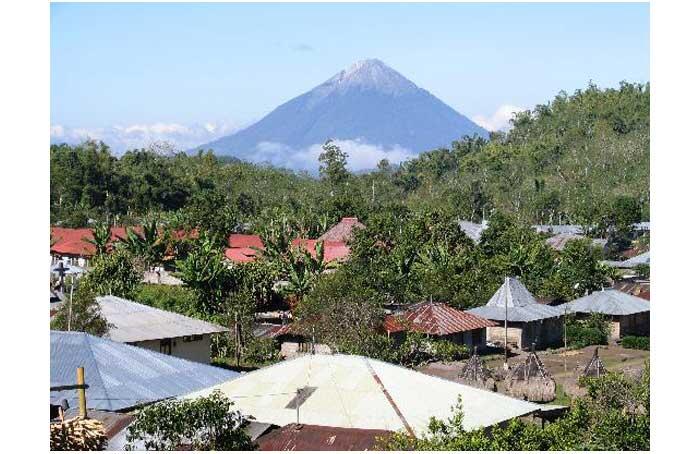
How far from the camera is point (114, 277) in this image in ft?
89.2

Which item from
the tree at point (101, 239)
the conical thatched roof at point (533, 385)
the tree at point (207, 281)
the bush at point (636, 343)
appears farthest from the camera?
the tree at point (101, 239)

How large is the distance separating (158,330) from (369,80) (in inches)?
5388

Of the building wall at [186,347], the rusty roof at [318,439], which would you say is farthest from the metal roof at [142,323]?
A: the rusty roof at [318,439]

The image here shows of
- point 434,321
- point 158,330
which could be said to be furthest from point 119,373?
point 434,321

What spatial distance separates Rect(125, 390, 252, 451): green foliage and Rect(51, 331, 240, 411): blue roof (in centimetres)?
337

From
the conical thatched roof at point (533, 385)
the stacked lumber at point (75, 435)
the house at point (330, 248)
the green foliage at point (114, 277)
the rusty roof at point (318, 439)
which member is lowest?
the conical thatched roof at point (533, 385)

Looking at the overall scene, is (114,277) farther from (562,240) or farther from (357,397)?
(562,240)

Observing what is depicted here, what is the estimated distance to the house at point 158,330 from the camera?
19141mm

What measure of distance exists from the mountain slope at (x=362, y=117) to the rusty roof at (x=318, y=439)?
129 m

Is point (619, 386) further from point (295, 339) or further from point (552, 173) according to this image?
point (552, 173)

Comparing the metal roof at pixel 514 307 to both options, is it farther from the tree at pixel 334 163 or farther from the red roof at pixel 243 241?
the tree at pixel 334 163

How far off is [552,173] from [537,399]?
158ft

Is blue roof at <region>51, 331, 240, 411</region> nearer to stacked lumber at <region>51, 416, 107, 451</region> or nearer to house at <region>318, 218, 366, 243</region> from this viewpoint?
stacked lumber at <region>51, 416, 107, 451</region>
